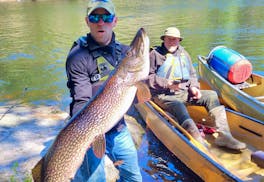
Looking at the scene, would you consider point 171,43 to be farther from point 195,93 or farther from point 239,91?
point 239,91

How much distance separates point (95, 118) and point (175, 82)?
12.3 feet

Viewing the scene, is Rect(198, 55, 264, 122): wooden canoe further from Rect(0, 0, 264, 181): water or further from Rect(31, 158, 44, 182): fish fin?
Rect(31, 158, 44, 182): fish fin

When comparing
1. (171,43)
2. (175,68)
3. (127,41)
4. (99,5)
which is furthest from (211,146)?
(127,41)

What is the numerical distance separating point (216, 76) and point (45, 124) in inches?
150

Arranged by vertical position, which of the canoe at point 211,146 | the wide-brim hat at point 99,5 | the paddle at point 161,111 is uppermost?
the wide-brim hat at point 99,5

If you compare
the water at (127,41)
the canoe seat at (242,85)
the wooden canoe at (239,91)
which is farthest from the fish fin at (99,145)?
the canoe seat at (242,85)

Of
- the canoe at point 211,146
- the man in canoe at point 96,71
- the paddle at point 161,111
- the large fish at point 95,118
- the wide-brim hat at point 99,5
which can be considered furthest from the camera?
the canoe at point 211,146

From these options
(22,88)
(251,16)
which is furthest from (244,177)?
(251,16)

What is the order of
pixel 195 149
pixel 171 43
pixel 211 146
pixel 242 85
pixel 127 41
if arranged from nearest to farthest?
pixel 195 149 < pixel 211 146 < pixel 171 43 < pixel 242 85 < pixel 127 41

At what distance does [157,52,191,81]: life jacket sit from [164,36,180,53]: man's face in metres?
0.11

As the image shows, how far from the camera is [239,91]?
22.5 feet

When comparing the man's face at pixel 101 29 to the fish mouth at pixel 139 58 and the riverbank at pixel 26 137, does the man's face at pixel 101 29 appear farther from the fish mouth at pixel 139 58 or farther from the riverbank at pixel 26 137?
the riverbank at pixel 26 137

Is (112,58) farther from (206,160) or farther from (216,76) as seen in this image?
(216,76)

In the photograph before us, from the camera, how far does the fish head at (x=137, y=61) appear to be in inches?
103
